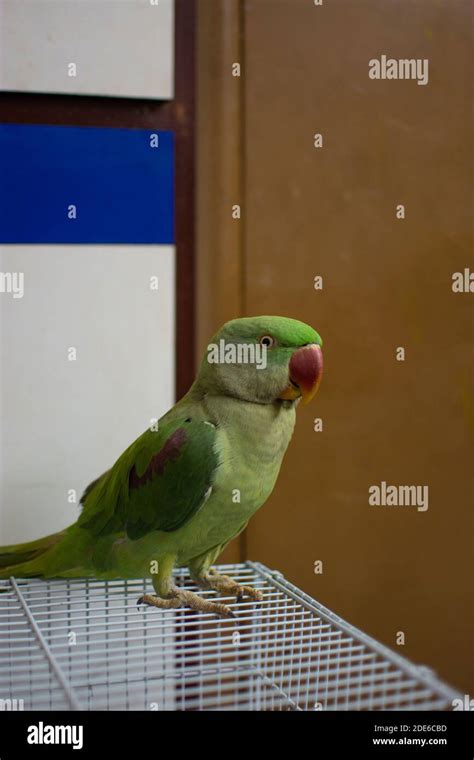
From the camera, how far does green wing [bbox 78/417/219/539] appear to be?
1.16m

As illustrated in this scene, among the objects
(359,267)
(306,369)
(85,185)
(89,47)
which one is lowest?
(306,369)

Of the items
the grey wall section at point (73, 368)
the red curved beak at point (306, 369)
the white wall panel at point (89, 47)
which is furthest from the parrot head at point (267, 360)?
the white wall panel at point (89, 47)

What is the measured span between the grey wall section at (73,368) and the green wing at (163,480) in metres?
0.31

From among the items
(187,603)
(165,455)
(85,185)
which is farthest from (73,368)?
(187,603)

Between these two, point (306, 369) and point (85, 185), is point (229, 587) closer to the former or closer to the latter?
point (306, 369)

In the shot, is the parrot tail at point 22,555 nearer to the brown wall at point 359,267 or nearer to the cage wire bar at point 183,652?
the cage wire bar at point 183,652

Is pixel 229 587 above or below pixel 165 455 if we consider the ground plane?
below

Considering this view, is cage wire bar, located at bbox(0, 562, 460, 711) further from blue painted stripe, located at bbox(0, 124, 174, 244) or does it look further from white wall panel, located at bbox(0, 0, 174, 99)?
white wall panel, located at bbox(0, 0, 174, 99)

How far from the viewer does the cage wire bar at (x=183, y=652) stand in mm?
1131

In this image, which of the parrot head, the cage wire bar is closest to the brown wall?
the cage wire bar

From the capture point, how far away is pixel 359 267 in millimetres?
1661

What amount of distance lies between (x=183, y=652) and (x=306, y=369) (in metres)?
0.43

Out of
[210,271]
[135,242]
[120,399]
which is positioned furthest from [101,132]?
[120,399]
